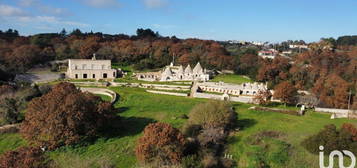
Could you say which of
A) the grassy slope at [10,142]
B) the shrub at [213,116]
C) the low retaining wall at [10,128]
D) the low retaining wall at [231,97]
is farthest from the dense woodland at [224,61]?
the grassy slope at [10,142]

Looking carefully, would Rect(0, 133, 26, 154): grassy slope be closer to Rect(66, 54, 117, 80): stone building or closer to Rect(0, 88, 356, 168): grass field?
Rect(0, 88, 356, 168): grass field

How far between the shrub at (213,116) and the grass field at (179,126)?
1.54 m

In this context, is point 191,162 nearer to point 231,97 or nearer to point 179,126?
point 179,126

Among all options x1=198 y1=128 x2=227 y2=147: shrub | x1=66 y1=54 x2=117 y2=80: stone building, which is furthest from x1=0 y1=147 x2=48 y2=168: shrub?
x1=66 y1=54 x2=117 y2=80: stone building

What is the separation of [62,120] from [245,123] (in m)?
18.8

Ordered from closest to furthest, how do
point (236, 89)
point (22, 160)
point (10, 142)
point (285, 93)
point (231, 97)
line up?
point (22, 160) → point (10, 142) → point (285, 93) → point (231, 97) → point (236, 89)

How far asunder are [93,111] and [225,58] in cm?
4463

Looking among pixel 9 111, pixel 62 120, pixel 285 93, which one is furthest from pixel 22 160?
pixel 285 93

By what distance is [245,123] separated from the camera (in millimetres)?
32094

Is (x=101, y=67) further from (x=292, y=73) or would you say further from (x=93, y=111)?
(x=292, y=73)

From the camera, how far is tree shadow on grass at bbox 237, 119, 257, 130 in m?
31.0

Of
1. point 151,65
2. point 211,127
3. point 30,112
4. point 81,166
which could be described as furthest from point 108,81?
point 81,166

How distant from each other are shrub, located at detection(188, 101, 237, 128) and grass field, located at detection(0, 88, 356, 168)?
1537 mm

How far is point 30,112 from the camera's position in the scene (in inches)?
1092
